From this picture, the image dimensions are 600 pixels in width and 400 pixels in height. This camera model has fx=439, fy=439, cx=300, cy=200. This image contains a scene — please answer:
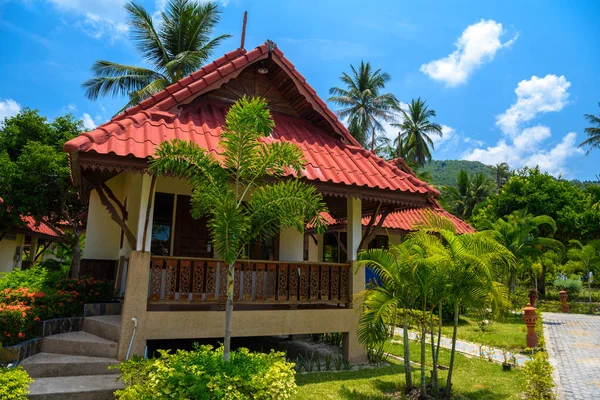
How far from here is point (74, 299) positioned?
8133 mm

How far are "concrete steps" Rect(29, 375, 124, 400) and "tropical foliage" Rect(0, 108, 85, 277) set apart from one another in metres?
10.9

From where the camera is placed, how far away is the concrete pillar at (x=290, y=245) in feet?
34.9

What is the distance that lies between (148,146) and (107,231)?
5.78 metres

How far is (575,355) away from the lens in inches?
422

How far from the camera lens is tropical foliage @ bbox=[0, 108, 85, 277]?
15758 mm

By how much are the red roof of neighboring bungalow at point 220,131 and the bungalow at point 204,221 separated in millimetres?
25

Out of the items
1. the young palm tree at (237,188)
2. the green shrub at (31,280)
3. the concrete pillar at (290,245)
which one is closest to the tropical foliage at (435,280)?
the young palm tree at (237,188)

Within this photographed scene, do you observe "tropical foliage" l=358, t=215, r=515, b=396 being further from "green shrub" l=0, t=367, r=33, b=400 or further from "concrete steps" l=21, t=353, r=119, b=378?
"green shrub" l=0, t=367, r=33, b=400

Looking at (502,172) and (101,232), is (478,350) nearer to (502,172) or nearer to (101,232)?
(101,232)

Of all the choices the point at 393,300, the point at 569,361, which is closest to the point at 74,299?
the point at 393,300

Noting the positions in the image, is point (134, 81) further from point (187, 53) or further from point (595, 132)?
point (595, 132)

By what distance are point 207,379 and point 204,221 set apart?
5736 millimetres

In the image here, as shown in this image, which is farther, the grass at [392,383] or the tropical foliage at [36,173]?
the tropical foliage at [36,173]

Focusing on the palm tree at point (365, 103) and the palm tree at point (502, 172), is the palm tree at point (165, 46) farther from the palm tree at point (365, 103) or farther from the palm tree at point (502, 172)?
the palm tree at point (502, 172)
